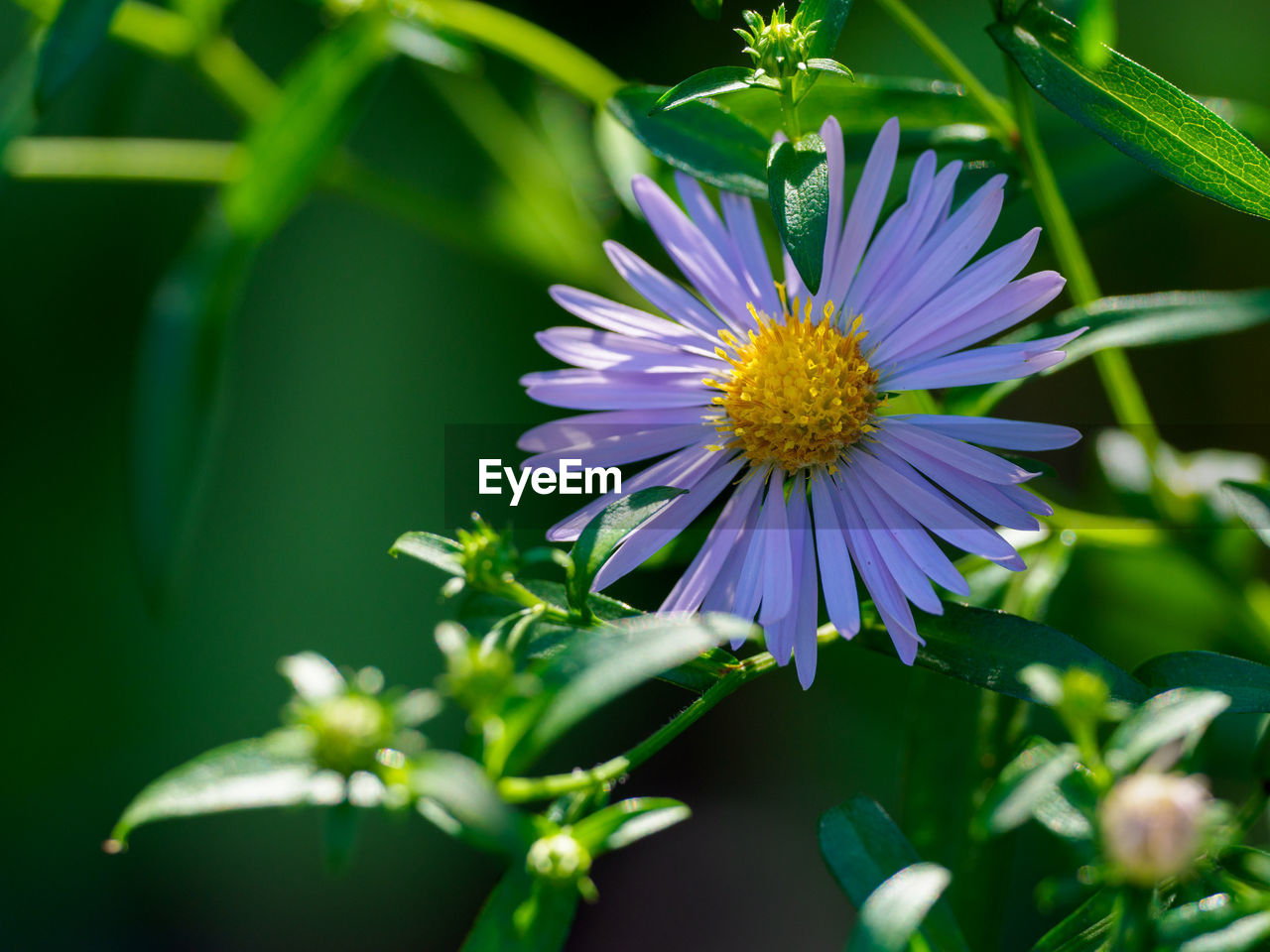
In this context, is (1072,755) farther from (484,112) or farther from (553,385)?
(484,112)

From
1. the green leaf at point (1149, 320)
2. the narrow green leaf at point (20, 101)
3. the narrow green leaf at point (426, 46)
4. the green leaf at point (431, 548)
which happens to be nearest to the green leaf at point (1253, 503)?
the green leaf at point (1149, 320)

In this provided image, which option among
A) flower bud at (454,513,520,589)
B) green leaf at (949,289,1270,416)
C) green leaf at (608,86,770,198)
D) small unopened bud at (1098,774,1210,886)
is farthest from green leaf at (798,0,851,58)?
small unopened bud at (1098,774,1210,886)

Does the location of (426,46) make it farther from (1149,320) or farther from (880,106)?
(1149,320)

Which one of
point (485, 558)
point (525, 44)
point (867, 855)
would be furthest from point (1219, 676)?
point (525, 44)

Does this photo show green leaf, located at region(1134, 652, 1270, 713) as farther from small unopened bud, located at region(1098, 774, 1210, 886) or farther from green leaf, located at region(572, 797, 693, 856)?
green leaf, located at region(572, 797, 693, 856)

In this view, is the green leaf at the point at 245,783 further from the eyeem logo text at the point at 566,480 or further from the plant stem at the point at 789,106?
the plant stem at the point at 789,106

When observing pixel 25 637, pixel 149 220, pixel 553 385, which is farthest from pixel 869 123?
pixel 25 637
